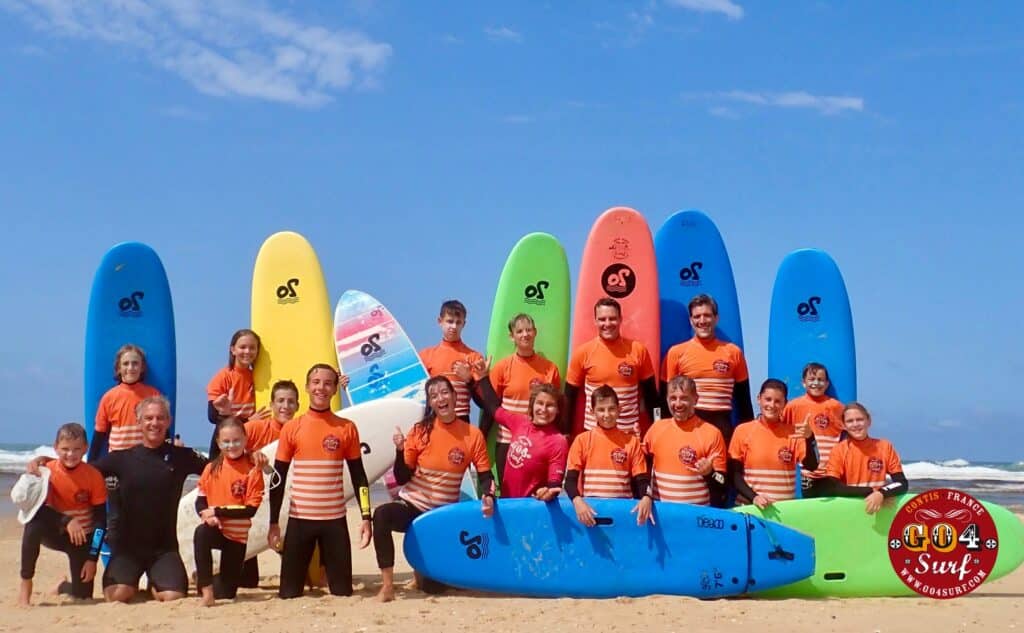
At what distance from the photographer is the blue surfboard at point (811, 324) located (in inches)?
229

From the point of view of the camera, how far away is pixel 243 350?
17.9 ft

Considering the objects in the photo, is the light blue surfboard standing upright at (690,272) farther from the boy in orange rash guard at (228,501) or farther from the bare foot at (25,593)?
the bare foot at (25,593)

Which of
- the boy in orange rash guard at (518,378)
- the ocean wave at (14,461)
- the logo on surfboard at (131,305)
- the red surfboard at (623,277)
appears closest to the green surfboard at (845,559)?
the boy in orange rash guard at (518,378)

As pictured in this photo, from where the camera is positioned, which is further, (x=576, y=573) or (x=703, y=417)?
(x=703, y=417)

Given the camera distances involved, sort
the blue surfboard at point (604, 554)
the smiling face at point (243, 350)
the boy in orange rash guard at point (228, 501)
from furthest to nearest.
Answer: the smiling face at point (243, 350), the blue surfboard at point (604, 554), the boy in orange rash guard at point (228, 501)

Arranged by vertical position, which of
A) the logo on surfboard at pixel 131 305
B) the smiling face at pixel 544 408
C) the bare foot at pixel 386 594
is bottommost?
the bare foot at pixel 386 594

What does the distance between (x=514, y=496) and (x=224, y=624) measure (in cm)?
147

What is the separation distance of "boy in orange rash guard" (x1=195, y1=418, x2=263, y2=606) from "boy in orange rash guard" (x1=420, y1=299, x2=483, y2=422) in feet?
4.22

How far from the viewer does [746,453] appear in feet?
15.0

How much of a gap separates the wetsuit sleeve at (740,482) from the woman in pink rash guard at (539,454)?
77 cm

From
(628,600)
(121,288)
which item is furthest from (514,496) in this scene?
(121,288)

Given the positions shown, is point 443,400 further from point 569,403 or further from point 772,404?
point 772,404

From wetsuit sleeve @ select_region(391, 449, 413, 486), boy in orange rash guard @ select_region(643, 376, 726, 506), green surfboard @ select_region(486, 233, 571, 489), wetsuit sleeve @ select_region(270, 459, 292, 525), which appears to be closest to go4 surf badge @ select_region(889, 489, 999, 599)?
boy in orange rash guard @ select_region(643, 376, 726, 506)

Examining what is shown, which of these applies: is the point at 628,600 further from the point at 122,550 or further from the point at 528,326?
the point at 122,550
